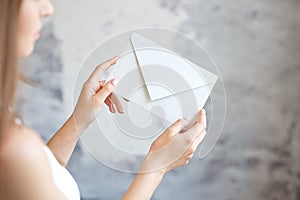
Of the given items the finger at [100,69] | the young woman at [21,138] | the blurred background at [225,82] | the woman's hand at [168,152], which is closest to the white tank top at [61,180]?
the young woman at [21,138]

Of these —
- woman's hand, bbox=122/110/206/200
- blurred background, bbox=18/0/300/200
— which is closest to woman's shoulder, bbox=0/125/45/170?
woman's hand, bbox=122/110/206/200

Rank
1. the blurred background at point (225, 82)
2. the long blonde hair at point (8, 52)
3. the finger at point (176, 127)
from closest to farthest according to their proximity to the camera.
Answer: the long blonde hair at point (8, 52), the finger at point (176, 127), the blurred background at point (225, 82)

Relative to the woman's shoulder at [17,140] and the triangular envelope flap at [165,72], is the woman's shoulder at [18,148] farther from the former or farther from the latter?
the triangular envelope flap at [165,72]

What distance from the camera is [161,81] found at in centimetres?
87

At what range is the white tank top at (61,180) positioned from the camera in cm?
69

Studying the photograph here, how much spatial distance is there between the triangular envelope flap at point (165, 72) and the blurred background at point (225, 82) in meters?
0.67

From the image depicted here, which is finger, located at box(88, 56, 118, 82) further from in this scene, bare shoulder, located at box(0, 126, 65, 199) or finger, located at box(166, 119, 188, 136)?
bare shoulder, located at box(0, 126, 65, 199)

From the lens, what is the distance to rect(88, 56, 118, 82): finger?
908 mm

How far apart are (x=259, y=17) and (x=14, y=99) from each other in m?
1.02

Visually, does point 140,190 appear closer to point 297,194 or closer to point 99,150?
point 99,150

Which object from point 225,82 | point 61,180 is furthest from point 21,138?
point 225,82

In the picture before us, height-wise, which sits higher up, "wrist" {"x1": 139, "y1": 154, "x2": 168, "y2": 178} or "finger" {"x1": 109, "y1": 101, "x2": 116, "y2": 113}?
"finger" {"x1": 109, "y1": 101, "x2": 116, "y2": 113}

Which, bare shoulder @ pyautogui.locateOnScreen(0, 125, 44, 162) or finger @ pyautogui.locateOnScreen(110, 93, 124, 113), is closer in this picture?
bare shoulder @ pyautogui.locateOnScreen(0, 125, 44, 162)

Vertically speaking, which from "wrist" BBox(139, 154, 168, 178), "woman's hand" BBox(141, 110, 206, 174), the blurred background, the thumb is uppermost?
the thumb
